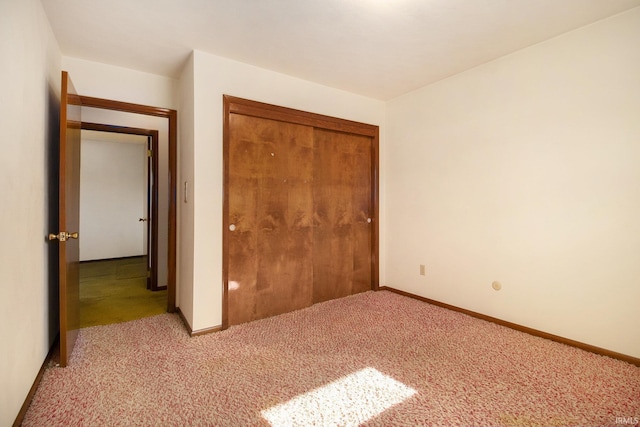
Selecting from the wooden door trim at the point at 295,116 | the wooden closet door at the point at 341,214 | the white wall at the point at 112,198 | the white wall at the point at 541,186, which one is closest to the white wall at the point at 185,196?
the wooden door trim at the point at 295,116

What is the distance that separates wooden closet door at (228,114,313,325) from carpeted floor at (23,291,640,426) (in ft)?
1.23

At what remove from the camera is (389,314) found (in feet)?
9.81

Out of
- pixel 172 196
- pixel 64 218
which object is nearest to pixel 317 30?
pixel 172 196

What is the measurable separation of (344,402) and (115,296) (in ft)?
10.7

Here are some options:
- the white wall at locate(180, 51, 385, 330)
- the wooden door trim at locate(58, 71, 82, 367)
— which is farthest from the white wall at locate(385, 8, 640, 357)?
the wooden door trim at locate(58, 71, 82, 367)

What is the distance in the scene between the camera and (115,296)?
141 inches

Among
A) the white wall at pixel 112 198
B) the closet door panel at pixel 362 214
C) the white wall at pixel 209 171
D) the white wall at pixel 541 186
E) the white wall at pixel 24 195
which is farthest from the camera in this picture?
the white wall at pixel 112 198

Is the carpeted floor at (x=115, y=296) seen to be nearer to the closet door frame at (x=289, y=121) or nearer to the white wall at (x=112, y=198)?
the white wall at (x=112, y=198)

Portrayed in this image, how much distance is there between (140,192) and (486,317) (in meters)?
6.49

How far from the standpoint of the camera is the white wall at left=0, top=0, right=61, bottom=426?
4.45 ft

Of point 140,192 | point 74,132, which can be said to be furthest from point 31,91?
point 140,192

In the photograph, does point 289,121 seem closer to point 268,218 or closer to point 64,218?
point 268,218

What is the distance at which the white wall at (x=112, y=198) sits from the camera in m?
5.67

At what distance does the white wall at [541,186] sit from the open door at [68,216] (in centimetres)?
320
